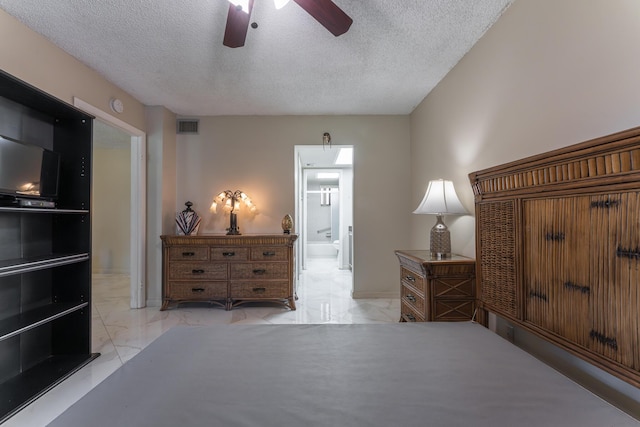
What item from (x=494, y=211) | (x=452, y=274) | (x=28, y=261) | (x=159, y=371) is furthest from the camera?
(x=452, y=274)

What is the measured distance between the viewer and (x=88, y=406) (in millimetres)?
819

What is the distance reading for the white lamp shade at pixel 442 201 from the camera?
7.50 feet

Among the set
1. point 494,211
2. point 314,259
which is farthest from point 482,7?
point 314,259

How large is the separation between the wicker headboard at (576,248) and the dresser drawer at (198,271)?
2.81m

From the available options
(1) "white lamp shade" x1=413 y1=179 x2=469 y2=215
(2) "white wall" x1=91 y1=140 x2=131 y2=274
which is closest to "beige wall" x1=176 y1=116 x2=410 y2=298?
(1) "white lamp shade" x1=413 y1=179 x2=469 y2=215

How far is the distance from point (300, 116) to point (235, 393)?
356 cm

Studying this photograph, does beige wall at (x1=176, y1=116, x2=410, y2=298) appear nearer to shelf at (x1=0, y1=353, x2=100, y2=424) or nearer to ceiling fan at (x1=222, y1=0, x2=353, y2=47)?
shelf at (x1=0, y1=353, x2=100, y2=424)

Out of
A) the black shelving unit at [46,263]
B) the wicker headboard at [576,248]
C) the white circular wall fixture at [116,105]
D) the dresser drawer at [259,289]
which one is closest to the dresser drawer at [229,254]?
the dresser drawer at [259,289]

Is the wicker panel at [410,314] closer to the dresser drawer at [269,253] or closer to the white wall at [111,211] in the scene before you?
the dresser drawer at [269,253]

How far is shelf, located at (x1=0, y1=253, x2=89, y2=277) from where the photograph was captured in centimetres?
166

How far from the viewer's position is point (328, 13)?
159cm

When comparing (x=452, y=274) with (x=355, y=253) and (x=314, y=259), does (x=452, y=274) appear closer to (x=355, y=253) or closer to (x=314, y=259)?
(x=355, y=253)

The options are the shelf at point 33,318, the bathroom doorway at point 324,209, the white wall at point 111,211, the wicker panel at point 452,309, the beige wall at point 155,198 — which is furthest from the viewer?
the white wall at point 111,211

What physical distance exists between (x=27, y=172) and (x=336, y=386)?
2.31 metres
